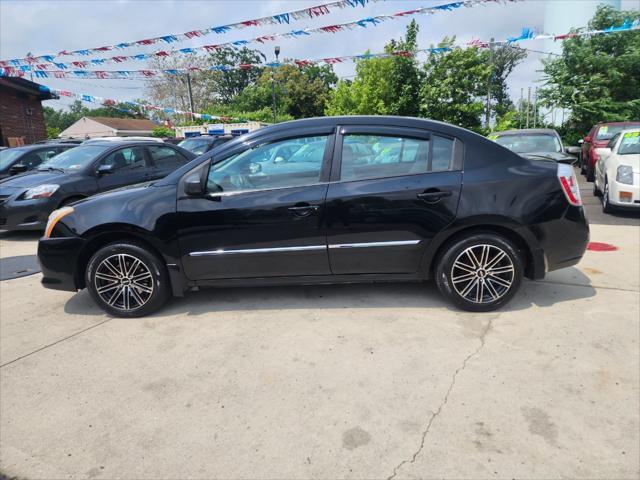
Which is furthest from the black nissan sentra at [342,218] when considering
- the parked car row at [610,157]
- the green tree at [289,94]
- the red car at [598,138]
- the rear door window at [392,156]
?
the green tree at [289,94]

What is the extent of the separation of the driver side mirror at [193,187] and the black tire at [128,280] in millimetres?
653

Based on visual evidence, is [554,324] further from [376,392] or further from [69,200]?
[69,200]

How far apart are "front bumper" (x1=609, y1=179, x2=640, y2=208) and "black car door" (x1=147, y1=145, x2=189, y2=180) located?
7.73 m

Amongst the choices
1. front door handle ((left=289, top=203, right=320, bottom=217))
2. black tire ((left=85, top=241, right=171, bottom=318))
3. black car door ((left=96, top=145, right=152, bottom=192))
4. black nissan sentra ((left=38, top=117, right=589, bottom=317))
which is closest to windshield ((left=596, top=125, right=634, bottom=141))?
black nissan sentra ((left=38, top=117, right=589, bottom=317))

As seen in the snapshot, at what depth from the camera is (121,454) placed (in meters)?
2.28

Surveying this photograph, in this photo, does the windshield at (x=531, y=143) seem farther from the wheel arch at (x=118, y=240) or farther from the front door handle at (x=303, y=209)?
the wheel arch at (x=118, y=240)

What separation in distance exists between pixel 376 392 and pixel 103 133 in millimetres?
58699

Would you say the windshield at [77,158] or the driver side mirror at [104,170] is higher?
the windshield at [77,158]

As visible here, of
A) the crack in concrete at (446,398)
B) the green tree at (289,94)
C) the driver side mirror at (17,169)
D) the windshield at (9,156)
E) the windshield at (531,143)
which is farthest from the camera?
the green tree at (289,94)

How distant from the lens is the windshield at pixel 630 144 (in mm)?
7740

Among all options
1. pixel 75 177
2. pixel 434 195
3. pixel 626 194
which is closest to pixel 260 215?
pixel 434 195

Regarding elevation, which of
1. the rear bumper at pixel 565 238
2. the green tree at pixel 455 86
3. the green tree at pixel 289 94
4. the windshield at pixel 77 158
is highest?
the green tree at pixel 289 94

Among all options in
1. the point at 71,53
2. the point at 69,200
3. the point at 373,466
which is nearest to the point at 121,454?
the point at 373,466

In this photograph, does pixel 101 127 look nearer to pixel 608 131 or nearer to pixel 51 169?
pixel 51 169
